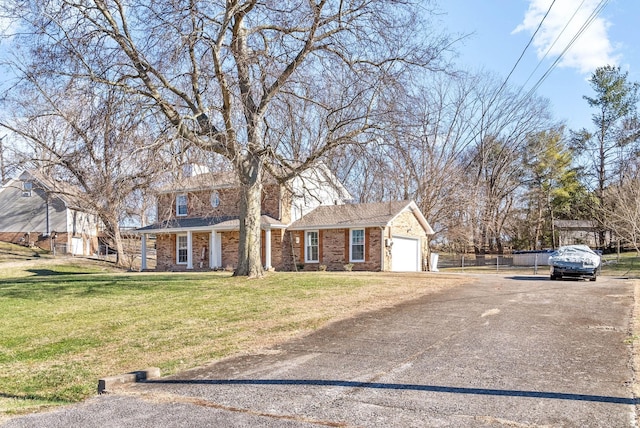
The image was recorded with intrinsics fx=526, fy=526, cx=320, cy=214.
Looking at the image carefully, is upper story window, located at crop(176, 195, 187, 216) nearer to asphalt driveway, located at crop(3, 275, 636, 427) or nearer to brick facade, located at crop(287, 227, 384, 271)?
brick facade, located at crop(287, 227, 384, 271)

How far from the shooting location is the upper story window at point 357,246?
88.7 ft

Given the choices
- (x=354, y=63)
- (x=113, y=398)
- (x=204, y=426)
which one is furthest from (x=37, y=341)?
(x=354, y=63)

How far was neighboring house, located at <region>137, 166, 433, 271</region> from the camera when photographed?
2681 centimetres

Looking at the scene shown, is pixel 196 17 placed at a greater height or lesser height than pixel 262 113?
greater

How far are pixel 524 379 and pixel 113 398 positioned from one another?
437 centimetres

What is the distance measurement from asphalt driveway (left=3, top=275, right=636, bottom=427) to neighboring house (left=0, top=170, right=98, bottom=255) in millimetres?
39263

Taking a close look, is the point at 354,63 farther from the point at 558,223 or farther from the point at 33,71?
the point at 558,223

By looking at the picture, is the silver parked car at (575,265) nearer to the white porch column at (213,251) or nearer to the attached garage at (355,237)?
the attached garage at (355,237)

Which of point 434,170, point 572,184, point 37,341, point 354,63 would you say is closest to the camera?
point 37,341

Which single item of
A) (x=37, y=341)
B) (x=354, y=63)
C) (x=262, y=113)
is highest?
(x=354, y=63)

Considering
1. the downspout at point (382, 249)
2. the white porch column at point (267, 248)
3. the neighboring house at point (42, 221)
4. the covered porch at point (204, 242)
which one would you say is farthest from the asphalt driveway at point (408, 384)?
the neighboring house at point (42, 221)

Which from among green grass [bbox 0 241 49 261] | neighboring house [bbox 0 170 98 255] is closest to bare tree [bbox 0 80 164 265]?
green grass [bbox 0 241 49 261]

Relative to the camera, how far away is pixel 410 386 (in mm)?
5434

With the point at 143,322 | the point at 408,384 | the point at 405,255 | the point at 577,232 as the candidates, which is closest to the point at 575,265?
the point at 405,255
